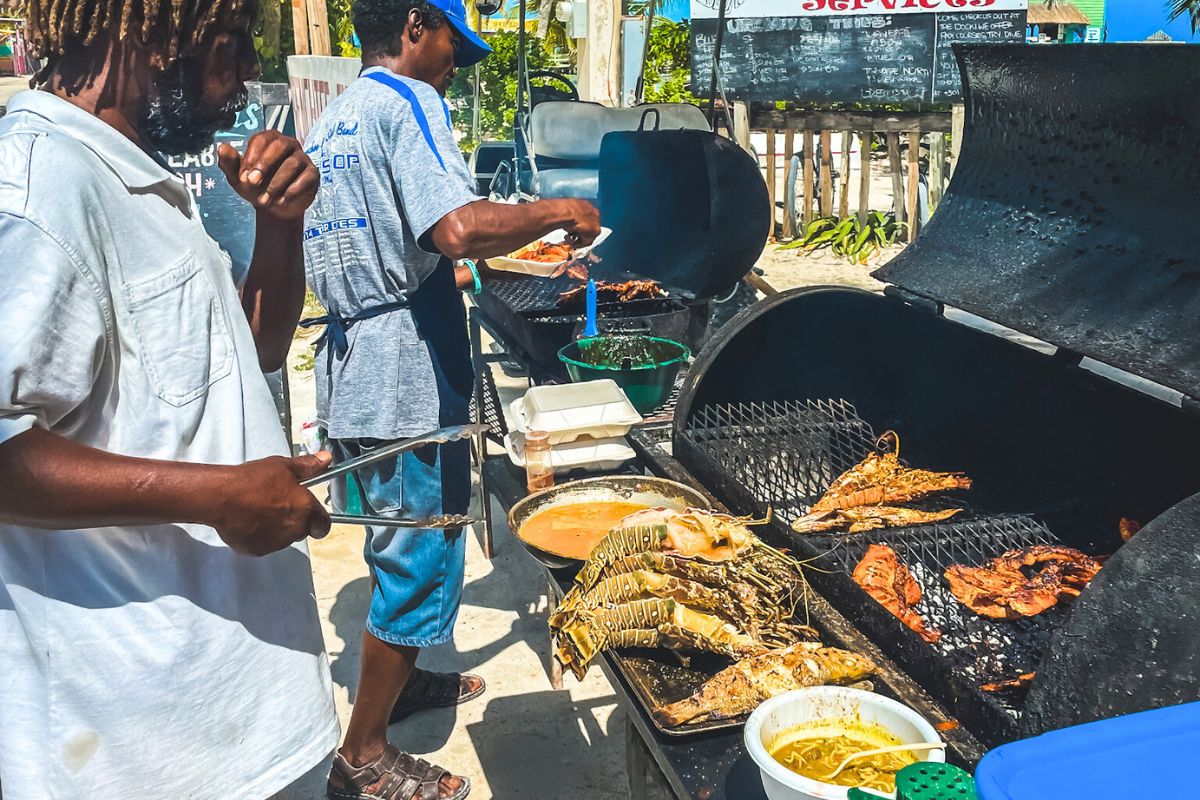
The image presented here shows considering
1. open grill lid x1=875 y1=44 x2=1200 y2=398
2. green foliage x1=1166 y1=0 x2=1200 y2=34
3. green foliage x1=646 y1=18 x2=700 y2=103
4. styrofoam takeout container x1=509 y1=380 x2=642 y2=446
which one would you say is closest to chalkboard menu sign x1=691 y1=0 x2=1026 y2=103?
green foliage x1=1166 y1=0 x2=1200 y2=34

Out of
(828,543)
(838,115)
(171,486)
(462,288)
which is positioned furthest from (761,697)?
(838,115)

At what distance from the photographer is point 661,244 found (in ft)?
17.6

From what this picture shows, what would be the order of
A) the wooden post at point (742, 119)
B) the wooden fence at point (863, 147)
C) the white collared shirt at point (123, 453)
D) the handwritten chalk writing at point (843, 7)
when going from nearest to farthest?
the white collared shirt at point (123, 453) < the handwritten chalk writing at point (843, 7) < the wooden fence at point (863, 147) < the wooden post at point (742, 119)

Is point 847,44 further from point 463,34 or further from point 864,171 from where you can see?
point 463,34

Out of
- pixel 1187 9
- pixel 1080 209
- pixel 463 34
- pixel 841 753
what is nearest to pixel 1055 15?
pixel 1187 9

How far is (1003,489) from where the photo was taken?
304 cm

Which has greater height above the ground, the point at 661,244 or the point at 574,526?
the point at 661,244

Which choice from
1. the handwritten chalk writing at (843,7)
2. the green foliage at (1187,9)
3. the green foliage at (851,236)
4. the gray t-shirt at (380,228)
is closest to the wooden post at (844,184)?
the green foliage at (851,236)

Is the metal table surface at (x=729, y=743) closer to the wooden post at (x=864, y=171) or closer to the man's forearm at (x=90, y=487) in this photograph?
the man's forearm at (x=90, y=487)

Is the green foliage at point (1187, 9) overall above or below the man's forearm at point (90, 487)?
above

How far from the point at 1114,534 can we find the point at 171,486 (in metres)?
2.46

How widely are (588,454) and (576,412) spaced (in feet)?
0.50

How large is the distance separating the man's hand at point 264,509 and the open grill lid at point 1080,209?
6.14ft

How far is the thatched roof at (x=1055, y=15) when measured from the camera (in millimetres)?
22531
